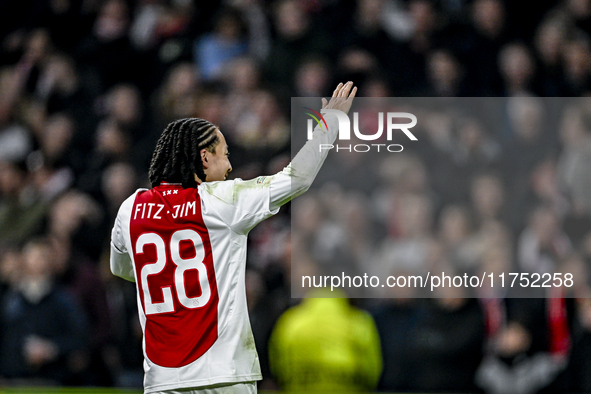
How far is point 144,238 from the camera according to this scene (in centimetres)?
298

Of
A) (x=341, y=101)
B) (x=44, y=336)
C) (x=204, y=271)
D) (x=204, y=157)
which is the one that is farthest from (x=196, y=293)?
(x=44, y=336)

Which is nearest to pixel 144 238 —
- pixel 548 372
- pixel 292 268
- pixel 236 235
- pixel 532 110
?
pixel 236 235

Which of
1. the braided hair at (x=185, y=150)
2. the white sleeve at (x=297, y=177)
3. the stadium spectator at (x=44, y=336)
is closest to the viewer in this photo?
the white sleeve at (x=297, y=177)

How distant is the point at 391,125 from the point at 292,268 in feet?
4.87

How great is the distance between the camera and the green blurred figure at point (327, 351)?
13.1 ft

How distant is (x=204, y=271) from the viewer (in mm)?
2908

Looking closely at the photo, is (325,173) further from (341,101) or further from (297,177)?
(297,177)

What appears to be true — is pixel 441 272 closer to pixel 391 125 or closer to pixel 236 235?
pixel 391 125

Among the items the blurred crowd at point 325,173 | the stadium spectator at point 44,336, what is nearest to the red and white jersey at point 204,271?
the blurred crowd at point 325,173

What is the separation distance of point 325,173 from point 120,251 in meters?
3.66

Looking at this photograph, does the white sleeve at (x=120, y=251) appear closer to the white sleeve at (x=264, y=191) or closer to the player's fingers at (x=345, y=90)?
the white sleeve at (x=264, y=191)

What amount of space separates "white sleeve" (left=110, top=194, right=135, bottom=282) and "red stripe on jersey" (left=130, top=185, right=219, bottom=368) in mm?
124

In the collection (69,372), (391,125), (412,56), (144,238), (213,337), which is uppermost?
(412,56)

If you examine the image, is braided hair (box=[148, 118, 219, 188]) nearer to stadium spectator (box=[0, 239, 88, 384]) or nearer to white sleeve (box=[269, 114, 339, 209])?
white sleeve (box=[269, 114, 339, 209])
